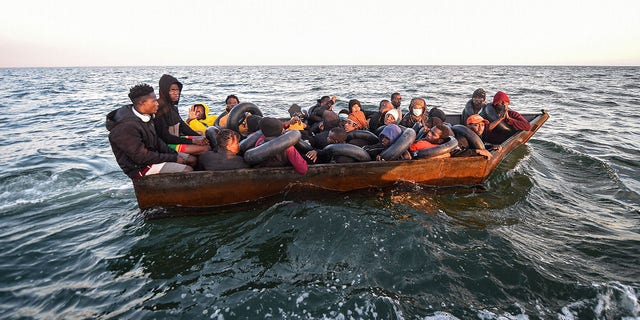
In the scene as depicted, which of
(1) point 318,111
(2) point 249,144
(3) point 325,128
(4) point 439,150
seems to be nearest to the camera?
(2) point 249,144

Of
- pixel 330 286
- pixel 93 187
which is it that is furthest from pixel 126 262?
pixel 93 187

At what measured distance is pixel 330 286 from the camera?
4.42m

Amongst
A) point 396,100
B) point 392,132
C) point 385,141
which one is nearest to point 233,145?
point 385,141

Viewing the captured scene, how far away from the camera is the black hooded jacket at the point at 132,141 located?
16.6ft

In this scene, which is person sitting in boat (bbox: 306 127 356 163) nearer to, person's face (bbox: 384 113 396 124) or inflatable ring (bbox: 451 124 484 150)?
person's face (bbox: 384 113 396 124)

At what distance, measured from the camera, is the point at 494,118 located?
28.4 feet

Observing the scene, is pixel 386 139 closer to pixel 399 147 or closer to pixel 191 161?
pixel 399 147

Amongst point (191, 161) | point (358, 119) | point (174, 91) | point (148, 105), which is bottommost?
point (191, 161)

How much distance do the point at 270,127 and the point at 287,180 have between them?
41.0 inches

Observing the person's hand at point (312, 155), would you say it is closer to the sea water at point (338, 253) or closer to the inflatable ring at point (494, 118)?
the sea water at point (338, 253)

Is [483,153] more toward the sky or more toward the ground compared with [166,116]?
more toward the ground

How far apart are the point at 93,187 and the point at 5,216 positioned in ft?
6.07

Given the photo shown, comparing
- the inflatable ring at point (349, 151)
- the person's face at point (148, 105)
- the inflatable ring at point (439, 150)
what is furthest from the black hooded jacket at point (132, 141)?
the inflatable ring at point (439, 150)

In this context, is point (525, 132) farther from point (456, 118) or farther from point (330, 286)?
point (330, 286)
